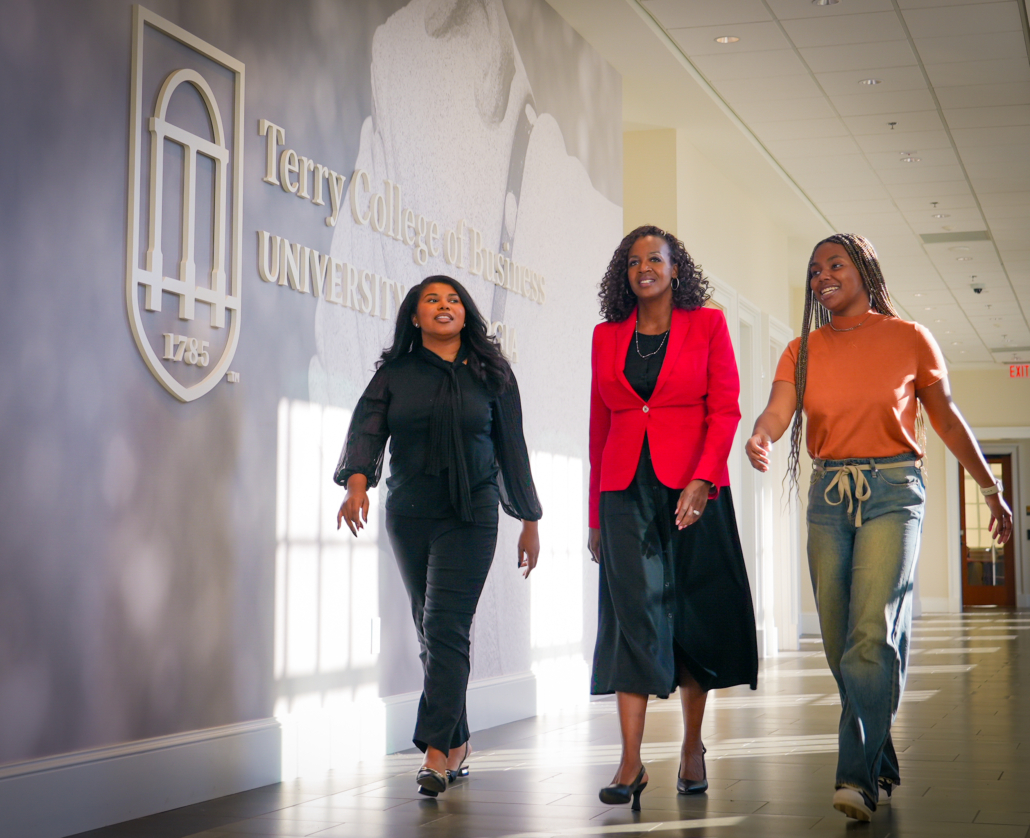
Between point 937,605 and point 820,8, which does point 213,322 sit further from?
point 937,605

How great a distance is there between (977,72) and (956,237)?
13.1ft

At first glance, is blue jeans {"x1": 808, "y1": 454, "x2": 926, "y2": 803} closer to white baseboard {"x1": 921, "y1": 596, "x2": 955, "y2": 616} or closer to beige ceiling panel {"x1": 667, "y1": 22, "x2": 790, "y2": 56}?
beige ceiling panel {"x1": 667, "y1": 22, "x2": 790, "y2": 56}

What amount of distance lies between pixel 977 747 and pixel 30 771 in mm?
3011

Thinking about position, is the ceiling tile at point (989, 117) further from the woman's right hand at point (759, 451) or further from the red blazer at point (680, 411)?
the woman's right hand at point (759, 451)

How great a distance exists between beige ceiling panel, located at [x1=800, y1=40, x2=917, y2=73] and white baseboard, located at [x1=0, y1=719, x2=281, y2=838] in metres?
4.81

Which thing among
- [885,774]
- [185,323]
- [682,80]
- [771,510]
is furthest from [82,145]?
[771,510]

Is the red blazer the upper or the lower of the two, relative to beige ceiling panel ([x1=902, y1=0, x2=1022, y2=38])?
lower

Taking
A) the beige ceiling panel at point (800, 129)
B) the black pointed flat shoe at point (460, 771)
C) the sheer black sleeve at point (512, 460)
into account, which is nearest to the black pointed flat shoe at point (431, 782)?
the black pointed flat shoe at point (460, 771)

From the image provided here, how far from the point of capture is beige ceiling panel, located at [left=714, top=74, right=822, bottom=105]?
283 inches

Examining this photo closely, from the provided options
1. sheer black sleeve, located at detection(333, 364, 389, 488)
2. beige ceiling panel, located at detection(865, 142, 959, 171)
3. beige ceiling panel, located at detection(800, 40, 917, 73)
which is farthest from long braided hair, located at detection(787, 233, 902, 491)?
beige ceiling panel, located at detection(865, 142, 959, 171)

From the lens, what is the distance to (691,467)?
10.3 feet

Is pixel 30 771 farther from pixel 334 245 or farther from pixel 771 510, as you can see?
pixel 771 510

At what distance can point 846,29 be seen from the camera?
633 centimetres

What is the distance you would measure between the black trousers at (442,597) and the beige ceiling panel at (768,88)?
4.60m
